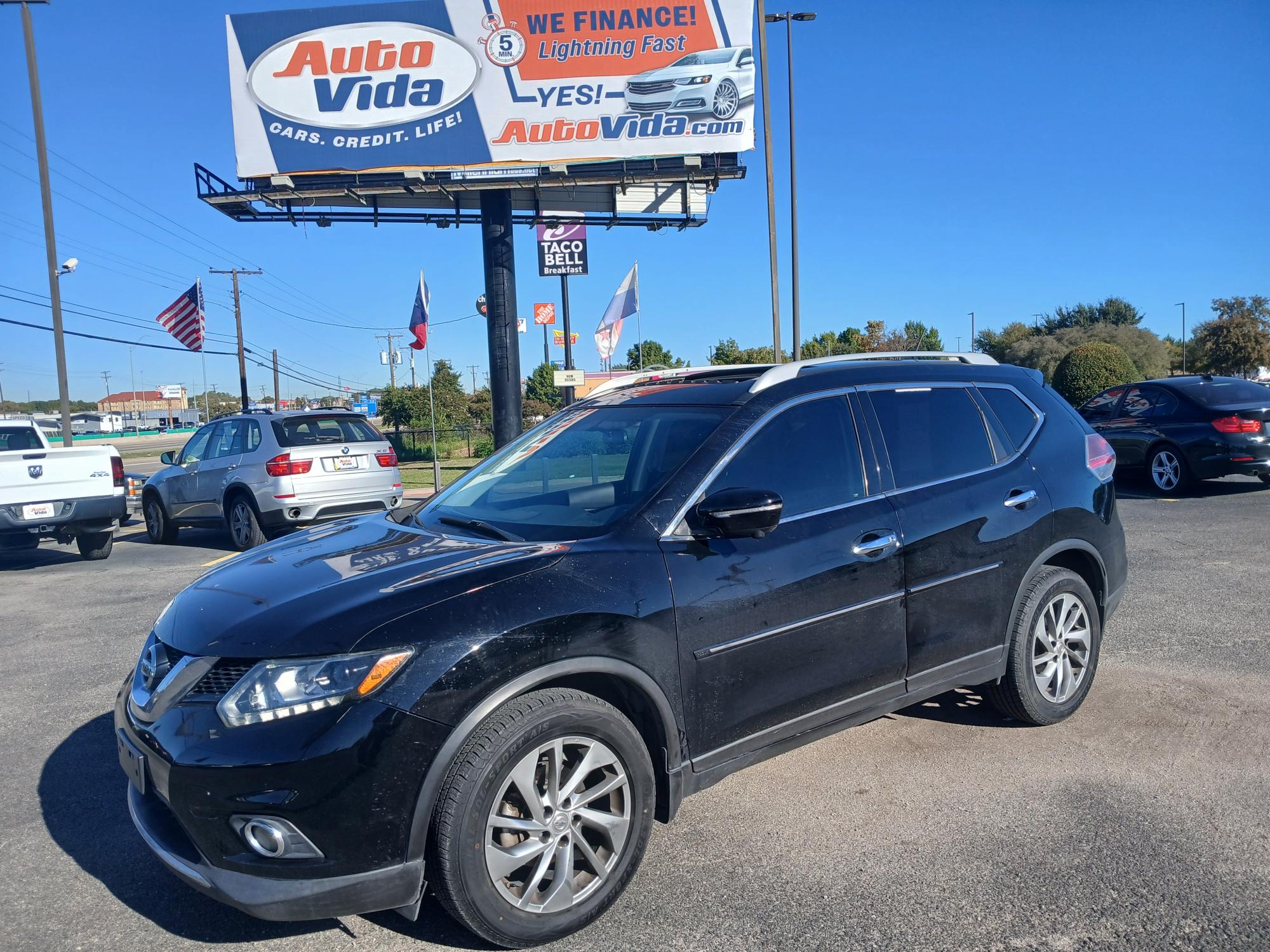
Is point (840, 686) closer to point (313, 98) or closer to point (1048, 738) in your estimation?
point (1048, 738)

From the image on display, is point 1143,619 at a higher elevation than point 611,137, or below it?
below

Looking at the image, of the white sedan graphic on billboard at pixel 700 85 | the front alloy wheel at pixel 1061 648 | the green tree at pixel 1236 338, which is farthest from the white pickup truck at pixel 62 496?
the green tree at pixel 1236 338

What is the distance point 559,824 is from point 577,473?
174 cm

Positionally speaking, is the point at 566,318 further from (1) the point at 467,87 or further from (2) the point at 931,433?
(2) the point at 931,433

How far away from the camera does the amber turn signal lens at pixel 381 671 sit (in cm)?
260

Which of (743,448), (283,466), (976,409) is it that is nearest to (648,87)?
(283,466)

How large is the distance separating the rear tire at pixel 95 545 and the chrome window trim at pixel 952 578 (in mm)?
10717

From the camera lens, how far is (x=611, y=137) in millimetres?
18594

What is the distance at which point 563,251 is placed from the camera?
1994cm

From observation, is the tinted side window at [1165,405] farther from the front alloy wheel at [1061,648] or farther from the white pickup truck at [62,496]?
the white pickup truck at [62,496]

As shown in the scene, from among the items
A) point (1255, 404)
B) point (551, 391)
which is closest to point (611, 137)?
point (1255, 404)

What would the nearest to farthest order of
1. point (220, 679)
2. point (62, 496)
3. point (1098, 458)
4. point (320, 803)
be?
point (320, 803), point (220, 679), point (1098, 458), point (62, 496)

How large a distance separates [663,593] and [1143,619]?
4.82m

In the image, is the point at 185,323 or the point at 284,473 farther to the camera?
the point at 185,323
